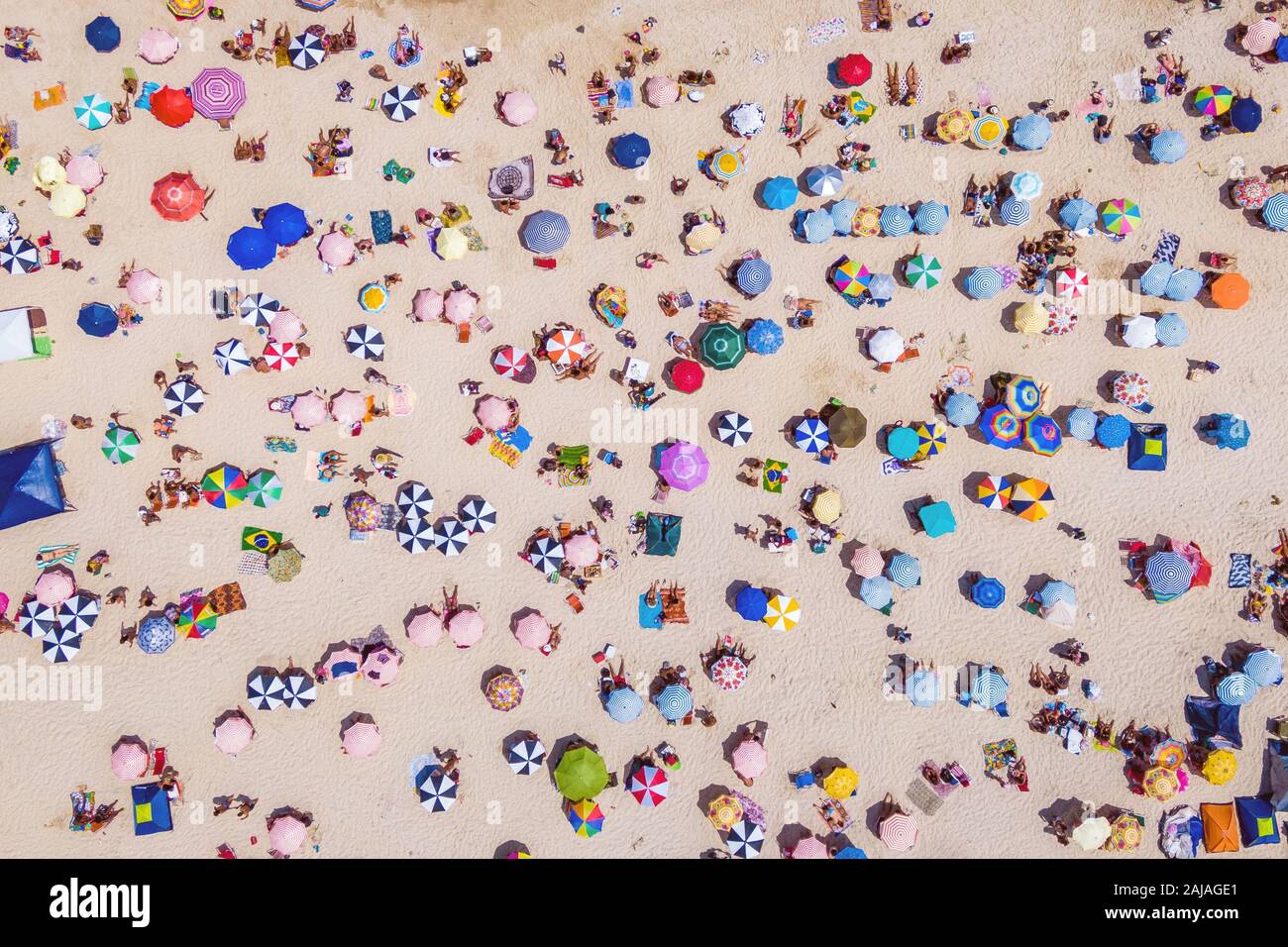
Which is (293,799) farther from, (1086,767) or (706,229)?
(1086,767)

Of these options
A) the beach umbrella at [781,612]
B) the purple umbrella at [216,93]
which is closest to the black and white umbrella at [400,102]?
the purple umbrella at [216,93]

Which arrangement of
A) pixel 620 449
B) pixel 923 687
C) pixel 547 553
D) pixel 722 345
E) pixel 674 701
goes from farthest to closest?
pixel 620 449, pixel 923 687, pixel 547 553, pixel 674 701, pixel 722 345

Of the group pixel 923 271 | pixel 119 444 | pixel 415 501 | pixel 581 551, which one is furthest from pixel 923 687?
pixel 119 444

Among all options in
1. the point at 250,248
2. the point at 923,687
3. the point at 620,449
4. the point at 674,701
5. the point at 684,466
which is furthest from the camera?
the point at 620,449

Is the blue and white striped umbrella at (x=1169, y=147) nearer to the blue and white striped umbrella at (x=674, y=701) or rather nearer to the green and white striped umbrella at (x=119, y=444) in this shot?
the blue and white striped umbrella at (x=674, y=701)

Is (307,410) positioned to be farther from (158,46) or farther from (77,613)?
(158,46)

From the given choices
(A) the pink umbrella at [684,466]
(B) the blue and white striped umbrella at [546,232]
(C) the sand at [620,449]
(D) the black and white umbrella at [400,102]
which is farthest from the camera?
(C) the sand at [620,449]
